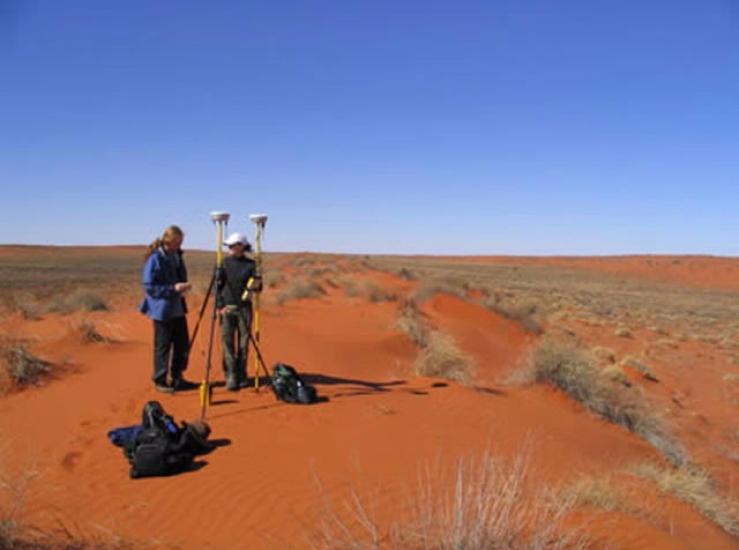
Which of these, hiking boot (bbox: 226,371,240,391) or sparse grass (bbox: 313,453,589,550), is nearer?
sparse grass (bbox: 313,453,589,550)

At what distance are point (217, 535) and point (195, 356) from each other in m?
6.46

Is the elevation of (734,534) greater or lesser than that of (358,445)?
lesser

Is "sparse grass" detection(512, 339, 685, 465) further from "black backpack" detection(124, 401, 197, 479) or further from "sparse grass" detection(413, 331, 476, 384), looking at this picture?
"black backpack" detection(124, 401, 197, 479)

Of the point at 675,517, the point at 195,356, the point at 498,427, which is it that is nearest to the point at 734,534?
the point at 675,517

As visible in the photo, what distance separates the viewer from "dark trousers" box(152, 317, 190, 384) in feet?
23.4

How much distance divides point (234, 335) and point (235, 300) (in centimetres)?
49

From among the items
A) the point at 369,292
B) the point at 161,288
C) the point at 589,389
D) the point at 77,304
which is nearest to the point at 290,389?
the point at 161,288

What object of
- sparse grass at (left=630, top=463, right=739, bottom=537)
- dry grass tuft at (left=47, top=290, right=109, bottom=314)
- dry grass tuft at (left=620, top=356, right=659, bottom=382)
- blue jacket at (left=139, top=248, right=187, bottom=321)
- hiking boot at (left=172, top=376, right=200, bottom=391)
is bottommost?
dry grass tuft at (left=620, top=356, right=659, bottom=382)

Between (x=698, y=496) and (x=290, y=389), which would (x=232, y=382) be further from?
(x=698, y=496)

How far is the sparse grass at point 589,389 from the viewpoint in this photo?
885cm

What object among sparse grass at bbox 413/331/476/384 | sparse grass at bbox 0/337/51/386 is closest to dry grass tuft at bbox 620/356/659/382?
sparse grass at bbox 413/331/476/384

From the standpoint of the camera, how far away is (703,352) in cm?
1891

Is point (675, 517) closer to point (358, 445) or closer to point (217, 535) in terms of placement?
point (358, 445)

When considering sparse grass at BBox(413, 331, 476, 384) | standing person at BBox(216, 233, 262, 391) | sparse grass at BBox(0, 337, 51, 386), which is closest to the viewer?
standing person at BBox(216, 233, 262, 391)
